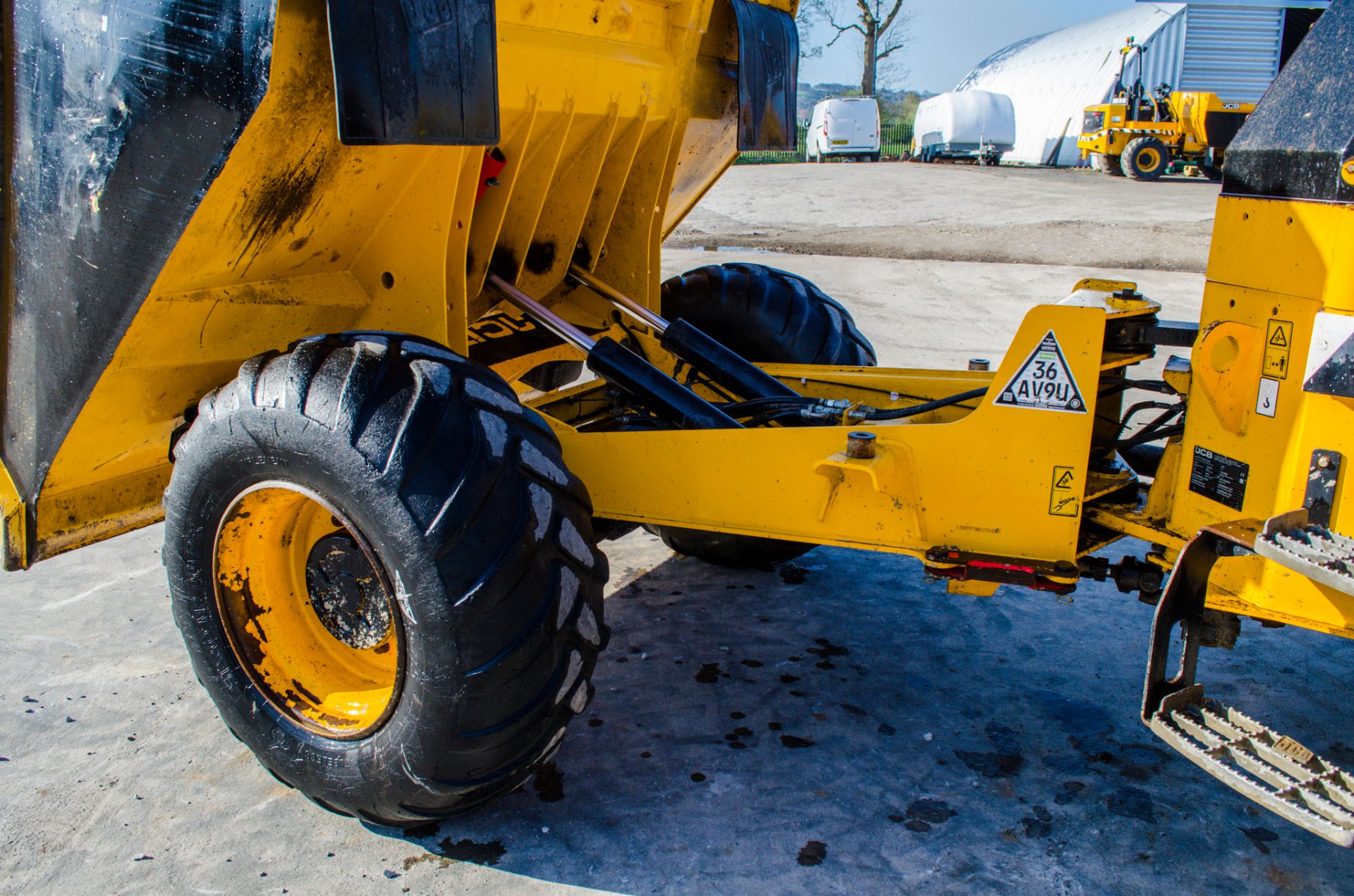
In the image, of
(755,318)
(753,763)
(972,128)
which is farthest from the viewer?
(972,128)

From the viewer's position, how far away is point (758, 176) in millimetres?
21734

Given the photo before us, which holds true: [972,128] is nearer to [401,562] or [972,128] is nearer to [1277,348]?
[1277,348]

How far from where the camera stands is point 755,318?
4.21 m

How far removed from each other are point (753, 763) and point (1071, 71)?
3407 centimetres

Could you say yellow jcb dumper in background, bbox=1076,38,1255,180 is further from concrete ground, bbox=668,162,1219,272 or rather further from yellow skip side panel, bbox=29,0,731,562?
yellow skip side panel, bbox=29,0,731,562

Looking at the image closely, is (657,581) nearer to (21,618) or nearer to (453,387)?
(453,387)

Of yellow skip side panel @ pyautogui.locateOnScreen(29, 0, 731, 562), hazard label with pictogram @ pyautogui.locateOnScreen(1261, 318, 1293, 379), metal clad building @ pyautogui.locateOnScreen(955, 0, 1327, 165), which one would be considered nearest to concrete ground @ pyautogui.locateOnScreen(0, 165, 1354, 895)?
yellow skip side panel @ pyautogui.locateOnScreen(29, 0, 731, 562)

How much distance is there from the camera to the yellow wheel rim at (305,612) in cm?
269

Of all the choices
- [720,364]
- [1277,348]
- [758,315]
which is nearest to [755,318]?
[758,315]

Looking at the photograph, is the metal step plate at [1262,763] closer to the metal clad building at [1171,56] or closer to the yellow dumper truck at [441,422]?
the yellow dumper truck at [441,422]

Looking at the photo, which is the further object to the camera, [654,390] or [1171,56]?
[1171,56]

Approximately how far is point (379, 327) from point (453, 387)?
2.13 ft

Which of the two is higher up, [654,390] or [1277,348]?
[1277,348]

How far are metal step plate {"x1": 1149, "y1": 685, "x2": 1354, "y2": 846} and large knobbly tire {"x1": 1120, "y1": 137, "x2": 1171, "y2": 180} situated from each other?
75.9 feet
